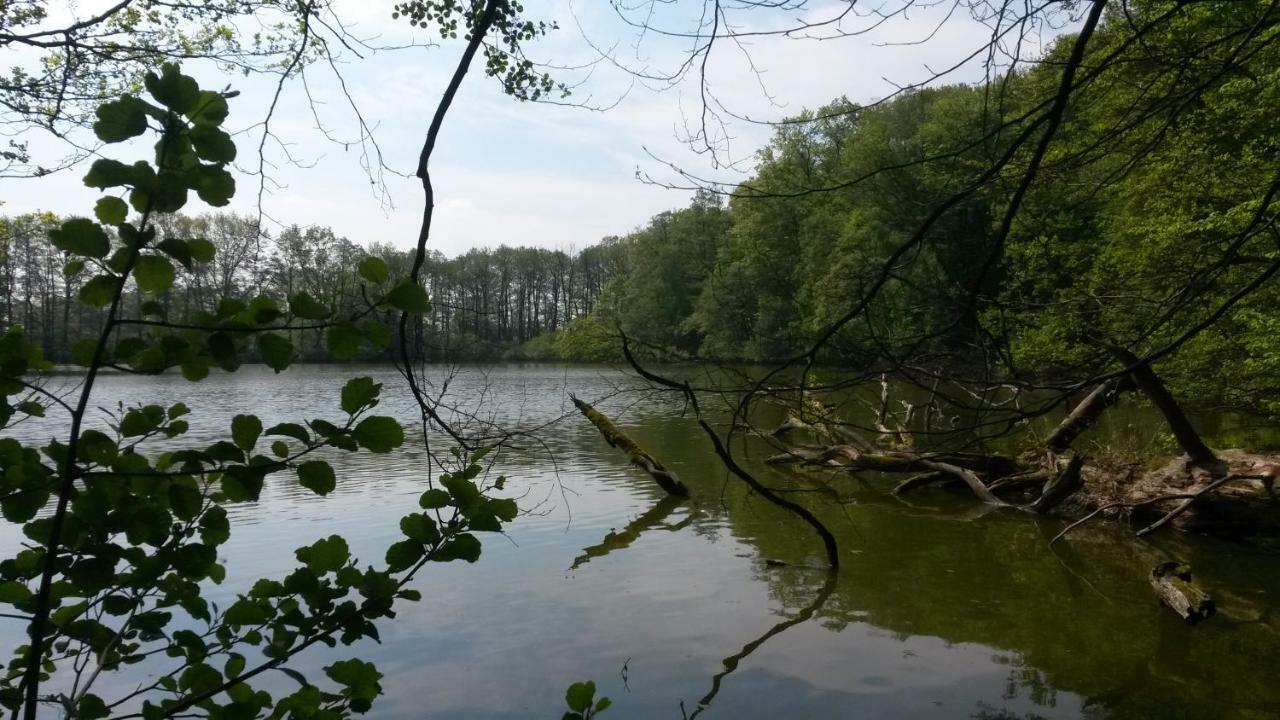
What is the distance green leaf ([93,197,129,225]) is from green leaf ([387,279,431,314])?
1.13 ft

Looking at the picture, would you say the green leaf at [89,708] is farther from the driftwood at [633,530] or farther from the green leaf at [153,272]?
the driftwood at [633,530]

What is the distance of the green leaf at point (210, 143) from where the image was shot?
1126 millimetres

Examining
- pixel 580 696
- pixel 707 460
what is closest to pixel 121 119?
pixel 580 696

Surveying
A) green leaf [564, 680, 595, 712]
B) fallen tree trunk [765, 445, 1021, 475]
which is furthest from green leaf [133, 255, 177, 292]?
fallen tree trunk [765, 445, 1021, 475]

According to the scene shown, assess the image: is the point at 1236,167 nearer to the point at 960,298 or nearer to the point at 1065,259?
the point at 1065,259

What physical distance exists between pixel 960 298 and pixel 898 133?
36.5 metres

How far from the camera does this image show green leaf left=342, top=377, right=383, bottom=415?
1263 mm

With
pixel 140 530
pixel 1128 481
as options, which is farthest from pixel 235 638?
pixel 1128 481

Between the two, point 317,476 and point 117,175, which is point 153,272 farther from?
point 317,476

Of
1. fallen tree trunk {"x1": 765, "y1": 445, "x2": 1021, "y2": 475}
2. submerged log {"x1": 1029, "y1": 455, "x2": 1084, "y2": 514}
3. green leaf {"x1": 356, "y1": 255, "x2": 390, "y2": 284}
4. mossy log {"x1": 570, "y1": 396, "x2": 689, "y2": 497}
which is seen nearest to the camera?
green leaf {"x1": 356, "y1": 255, "x2": 390, "y2": 284}

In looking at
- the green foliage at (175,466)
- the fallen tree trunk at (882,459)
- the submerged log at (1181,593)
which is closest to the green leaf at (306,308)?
the green foliage at (175,466)

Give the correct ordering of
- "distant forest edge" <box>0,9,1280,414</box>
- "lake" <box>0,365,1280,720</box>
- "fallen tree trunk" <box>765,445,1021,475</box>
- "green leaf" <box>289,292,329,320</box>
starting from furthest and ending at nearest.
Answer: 1. "fallen tree trunk" <box>765,445,1021,475</box>
2. "lake" <box>0,365,1280,720</box>
3. "distant forest edge" <box>0,9,1280,414</box>
4. "green leaf" <box>289,292,329,320</box>

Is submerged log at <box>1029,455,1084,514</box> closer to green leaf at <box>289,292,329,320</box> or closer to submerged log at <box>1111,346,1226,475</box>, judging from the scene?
submerged log at <box>1111,346,1226,475</box>

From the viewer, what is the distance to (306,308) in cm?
122
